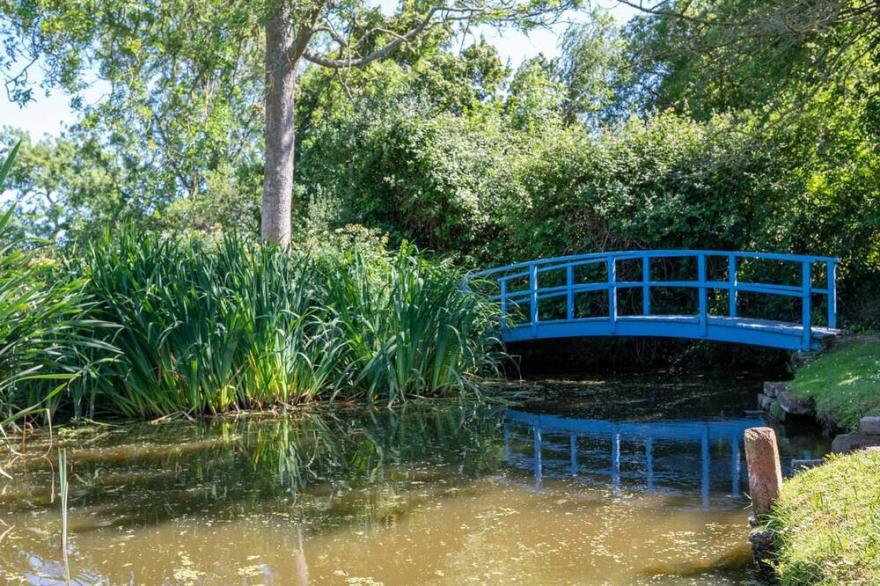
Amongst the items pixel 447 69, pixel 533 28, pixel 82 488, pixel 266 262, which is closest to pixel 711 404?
pixel 266 262

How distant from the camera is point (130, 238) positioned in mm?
9750

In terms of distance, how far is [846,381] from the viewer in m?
Result: 8.37

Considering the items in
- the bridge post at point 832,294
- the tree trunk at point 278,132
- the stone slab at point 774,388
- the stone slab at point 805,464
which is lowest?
the stone slab at point 805,464

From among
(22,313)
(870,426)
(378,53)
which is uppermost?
(378,53)

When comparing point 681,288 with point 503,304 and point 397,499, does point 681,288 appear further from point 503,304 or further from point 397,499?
point 397,499

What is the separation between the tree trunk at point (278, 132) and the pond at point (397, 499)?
5404mm

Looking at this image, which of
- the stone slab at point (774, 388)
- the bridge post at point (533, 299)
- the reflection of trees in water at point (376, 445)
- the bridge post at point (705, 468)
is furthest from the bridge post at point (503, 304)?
the bridge post at point (705, 468)

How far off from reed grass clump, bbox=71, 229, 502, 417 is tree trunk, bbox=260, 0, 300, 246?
351cm

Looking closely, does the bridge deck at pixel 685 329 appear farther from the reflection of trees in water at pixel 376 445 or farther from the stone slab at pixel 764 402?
the reflection of trees in water at pixel 376 445

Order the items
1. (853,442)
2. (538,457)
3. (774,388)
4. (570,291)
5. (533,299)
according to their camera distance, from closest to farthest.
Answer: (853,442) < (538,457) < (774,388) < (570,291) < (533,299)

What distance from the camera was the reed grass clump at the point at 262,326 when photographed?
30.5 ft

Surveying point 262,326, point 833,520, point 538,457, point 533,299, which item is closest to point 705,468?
point 538,457

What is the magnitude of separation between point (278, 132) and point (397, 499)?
9365mm

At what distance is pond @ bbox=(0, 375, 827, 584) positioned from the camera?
16.9ft
